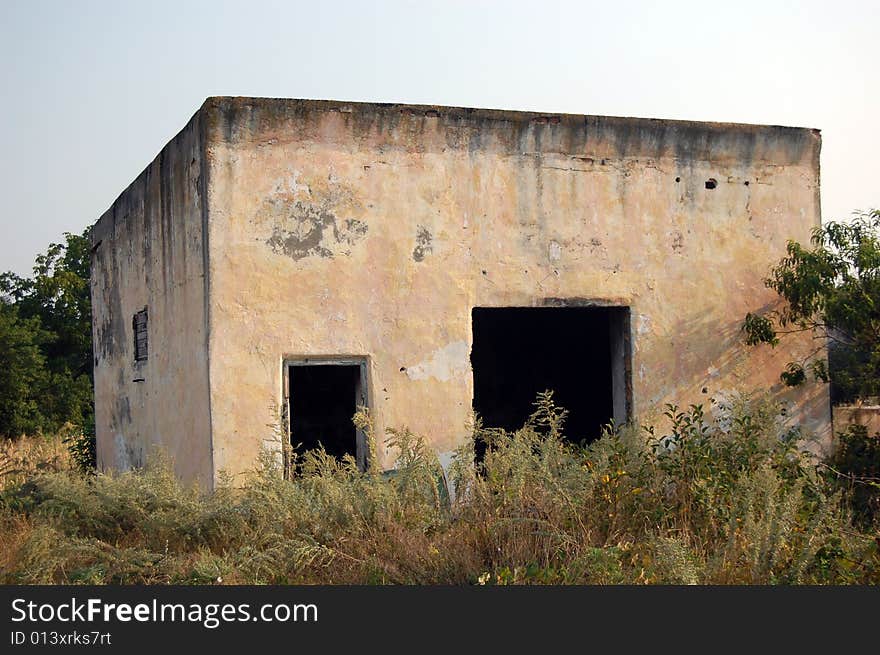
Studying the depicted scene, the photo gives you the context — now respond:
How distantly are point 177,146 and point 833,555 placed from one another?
6.24 metres

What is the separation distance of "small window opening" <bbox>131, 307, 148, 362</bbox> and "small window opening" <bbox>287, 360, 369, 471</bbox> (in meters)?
2.03

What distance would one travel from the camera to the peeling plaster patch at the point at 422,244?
8.54 meters

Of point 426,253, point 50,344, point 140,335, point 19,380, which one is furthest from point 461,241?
point 50,344

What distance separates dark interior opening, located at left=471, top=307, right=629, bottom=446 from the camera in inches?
474

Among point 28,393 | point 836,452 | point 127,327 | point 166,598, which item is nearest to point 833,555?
point 166,598

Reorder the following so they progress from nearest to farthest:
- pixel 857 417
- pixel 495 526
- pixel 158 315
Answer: pixel 495 526, pixel 158 315, pixel 857 417

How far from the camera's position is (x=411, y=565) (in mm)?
5699

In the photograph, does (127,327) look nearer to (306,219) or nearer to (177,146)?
(177,146)

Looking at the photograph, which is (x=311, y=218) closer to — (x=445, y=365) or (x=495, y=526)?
(x=445, y=365)

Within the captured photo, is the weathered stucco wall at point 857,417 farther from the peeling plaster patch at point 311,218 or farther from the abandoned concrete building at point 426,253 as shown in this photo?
the peeling plaster patch at point 311,218

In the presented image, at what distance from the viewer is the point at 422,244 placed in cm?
857

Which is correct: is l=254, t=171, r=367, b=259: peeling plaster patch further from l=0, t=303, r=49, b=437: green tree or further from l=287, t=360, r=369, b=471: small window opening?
l=0, t=303, r=49, b=437: green tree

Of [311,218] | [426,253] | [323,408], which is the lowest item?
[323,408]

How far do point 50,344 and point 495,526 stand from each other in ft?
72.3
